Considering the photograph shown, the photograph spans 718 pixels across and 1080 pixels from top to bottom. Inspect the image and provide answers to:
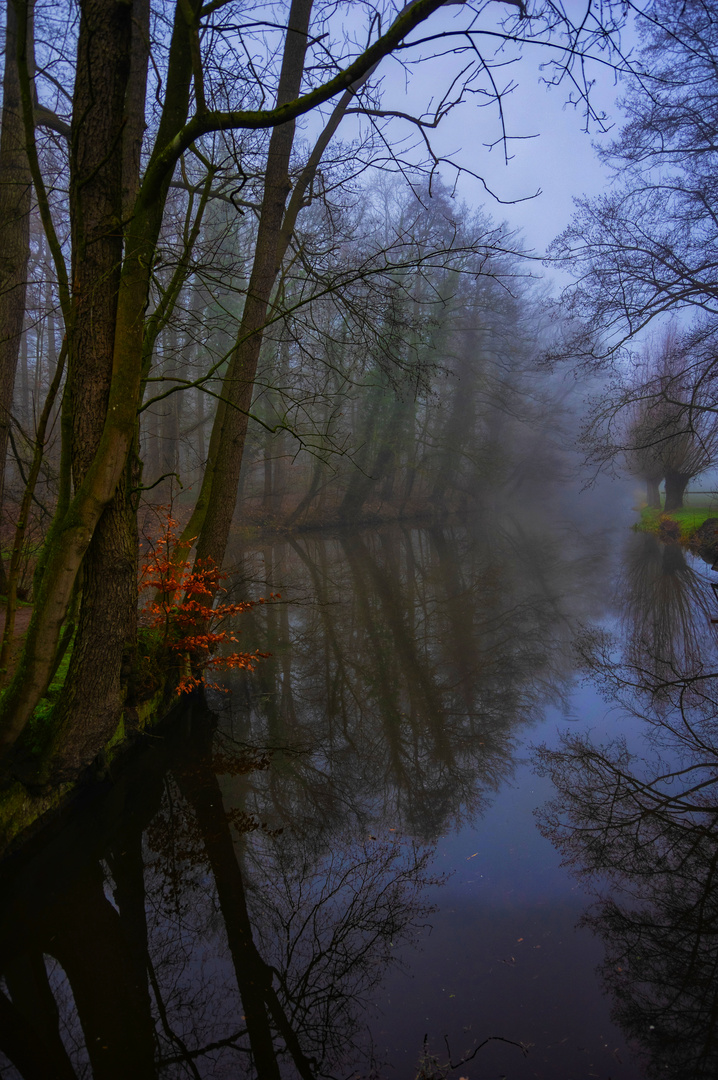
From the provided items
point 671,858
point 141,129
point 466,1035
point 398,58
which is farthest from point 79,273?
point 671,858

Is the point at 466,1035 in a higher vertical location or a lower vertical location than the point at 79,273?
lower

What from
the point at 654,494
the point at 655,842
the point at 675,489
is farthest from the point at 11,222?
the point at 654,494

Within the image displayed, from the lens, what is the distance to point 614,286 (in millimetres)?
11312

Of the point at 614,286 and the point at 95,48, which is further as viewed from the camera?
the point at 614,286

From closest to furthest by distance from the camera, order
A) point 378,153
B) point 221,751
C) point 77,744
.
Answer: point 77,744
point 221,751
point 378,153

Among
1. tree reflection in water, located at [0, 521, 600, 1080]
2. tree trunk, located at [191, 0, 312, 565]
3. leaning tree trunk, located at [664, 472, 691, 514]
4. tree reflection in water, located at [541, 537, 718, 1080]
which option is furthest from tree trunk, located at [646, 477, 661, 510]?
tree trunk, located at [191, 0, 312, 565]

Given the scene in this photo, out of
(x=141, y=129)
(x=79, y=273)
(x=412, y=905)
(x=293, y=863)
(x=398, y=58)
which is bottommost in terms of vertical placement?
(x=412, y=905)

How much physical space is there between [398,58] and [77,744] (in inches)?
190

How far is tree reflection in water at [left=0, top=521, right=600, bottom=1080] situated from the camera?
9.75 feet

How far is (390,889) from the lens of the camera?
3.93m

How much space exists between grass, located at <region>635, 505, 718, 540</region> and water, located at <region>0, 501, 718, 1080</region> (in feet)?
40.2

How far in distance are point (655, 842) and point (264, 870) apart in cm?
245

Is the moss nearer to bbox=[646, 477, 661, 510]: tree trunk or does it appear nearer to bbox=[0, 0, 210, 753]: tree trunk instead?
bbox=[646, 477, 661, 510]: tree trunk

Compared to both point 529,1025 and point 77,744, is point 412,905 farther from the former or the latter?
point 77,744
